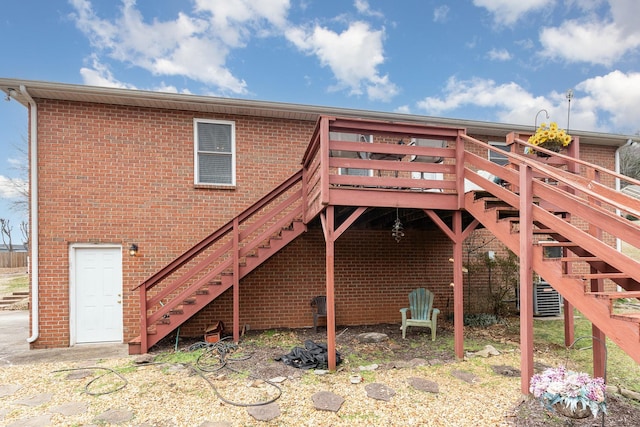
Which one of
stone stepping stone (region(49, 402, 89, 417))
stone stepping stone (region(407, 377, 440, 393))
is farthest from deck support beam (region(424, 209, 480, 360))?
stone stepping stone (region(49, 402, 89, 417))

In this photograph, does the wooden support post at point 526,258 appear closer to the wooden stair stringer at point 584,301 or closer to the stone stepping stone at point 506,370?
the wooden stair stringer at point 584,301

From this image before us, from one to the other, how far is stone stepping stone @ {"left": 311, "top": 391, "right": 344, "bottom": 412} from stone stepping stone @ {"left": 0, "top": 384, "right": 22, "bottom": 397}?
12.9 ft

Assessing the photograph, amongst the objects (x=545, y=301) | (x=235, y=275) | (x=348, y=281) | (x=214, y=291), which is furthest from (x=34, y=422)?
(x=545, y=301)

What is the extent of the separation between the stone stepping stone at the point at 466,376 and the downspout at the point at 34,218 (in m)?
7.34

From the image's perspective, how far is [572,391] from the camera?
287 centimetres

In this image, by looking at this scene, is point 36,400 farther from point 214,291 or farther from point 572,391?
point 572,391

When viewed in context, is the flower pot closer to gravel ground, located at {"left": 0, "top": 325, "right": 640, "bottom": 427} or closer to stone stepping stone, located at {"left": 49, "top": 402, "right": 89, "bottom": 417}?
gravel ground, located at {"left": 0, "top": 325, "right": 640, "bottom": 427}

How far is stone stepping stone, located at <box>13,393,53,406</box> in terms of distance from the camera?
13.3ft

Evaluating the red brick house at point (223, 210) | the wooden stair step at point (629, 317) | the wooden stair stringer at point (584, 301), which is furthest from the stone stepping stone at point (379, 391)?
the wooden stair step at point (629, 317)

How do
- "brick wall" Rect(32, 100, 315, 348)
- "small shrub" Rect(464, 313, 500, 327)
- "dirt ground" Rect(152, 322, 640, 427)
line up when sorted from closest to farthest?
"dirt ground" Rect(152, 322, 640, 427)
"brick wall" Rect(32, 100, 315, 348)
"small shrub" Rect(464, 313, 500, 327)

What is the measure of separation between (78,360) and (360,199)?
533cm

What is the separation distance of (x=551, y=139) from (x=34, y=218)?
898 centimetres

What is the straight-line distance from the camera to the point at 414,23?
43.8ft

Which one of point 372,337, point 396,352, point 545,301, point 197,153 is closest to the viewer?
point 396,352
